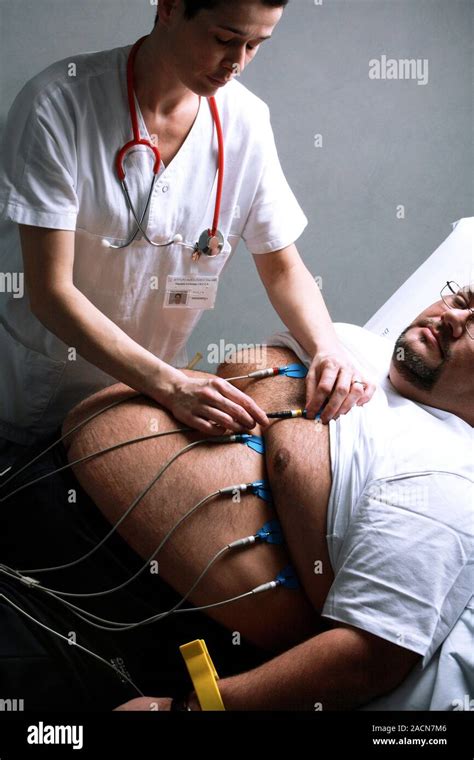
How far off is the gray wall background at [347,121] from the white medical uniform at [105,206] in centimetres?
43

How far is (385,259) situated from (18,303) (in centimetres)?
108

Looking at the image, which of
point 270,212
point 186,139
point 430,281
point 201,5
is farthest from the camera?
point 430,281

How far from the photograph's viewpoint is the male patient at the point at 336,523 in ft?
3.75

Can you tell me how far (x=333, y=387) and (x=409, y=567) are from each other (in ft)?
1.16

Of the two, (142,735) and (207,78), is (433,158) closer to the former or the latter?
(207,78)

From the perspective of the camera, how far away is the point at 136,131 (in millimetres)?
1419

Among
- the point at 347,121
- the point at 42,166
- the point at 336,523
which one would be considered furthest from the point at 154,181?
the point at 347,121

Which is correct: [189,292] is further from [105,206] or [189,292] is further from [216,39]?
[216,39]

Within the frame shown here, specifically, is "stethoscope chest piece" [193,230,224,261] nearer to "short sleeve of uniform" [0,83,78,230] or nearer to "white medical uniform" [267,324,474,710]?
"short sleeve of uniform" [0,83,78,230]

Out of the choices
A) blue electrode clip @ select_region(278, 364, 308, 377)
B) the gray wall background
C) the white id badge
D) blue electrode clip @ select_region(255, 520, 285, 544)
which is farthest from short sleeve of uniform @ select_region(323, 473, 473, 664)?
the gray wall background

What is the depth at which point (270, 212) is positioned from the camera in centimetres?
157

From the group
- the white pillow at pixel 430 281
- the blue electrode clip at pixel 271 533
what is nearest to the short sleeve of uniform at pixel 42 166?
the blue electrode clip at pixel 271 533

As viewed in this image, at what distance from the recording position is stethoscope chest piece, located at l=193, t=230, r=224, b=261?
1.50 metres

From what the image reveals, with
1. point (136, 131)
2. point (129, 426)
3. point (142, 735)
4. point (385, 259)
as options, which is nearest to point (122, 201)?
point (136, 131)
